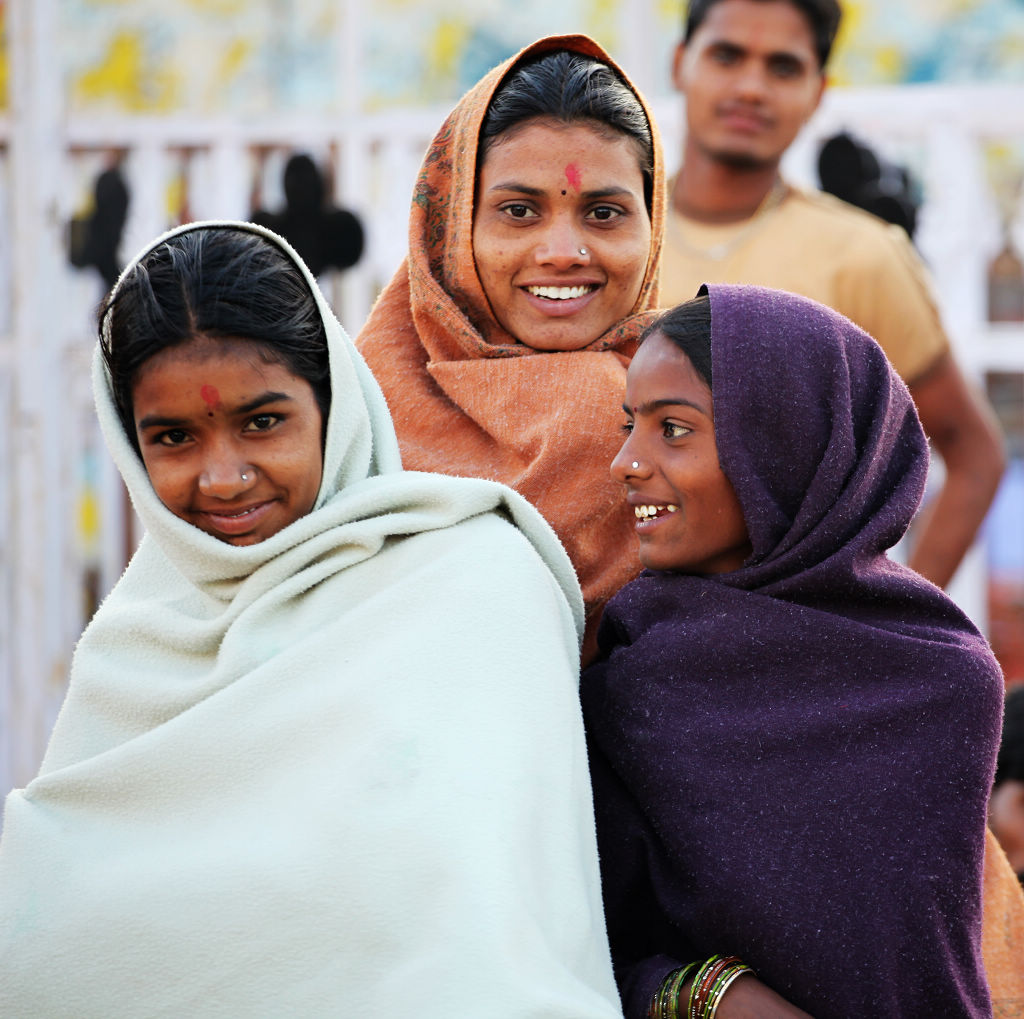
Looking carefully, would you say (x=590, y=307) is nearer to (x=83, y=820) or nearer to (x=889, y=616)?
(x=889, y=616)

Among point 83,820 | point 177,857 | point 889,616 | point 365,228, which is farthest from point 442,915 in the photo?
point 365,228

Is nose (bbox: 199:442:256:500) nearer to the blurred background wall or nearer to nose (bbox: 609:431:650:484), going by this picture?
nose (bbox: 609:431:650:484)

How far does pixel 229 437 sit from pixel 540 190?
73 centimetres

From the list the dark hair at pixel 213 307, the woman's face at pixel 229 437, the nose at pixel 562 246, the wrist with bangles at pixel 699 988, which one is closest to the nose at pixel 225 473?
the woman's face at pixel 229 437

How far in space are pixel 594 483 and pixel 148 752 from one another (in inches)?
32.3

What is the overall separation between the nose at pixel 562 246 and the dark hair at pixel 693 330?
33 centimetres

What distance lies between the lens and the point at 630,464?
2.36 meters

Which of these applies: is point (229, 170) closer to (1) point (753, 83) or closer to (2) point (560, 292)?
(1) point (753, 83)

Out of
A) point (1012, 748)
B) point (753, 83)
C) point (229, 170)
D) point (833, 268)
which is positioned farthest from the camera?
point (229, 170)

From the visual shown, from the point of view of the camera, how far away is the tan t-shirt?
172 inches

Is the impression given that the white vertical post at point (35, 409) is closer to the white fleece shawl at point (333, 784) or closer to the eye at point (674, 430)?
the white fleece shawl at point (333, 784)

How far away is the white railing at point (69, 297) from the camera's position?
6.47m

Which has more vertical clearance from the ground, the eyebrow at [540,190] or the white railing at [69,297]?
the eyebrow at [540,190]

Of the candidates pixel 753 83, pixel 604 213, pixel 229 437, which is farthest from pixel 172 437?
pixel 753 83
